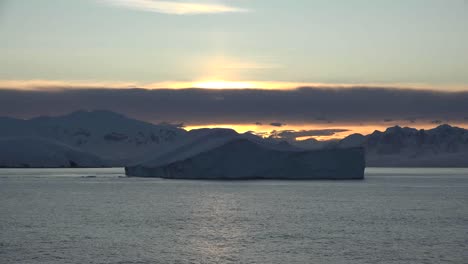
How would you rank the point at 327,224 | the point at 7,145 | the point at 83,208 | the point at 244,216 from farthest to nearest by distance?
the point at 7,145, the point at 83,208, the point at 244,216, the point at 327,224

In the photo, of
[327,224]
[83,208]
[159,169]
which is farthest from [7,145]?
[327,224]

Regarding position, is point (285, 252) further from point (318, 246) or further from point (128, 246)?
point (128, 246)

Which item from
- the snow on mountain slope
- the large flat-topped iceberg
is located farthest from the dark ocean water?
the snow on mountain slope

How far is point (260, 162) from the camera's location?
77750 millimetres

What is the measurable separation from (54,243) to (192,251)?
22.1 ft

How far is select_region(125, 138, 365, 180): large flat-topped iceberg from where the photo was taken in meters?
76.6

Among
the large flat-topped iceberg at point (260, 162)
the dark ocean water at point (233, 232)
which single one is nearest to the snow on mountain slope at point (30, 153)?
the large flat-topped iceberg at point (260, 162)

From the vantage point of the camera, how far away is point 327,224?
1671 inches

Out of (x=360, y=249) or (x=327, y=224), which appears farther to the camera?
(x=327, y=224)

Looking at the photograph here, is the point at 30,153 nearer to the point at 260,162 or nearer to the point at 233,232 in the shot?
the point at 260,162

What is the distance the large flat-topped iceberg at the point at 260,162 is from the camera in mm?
76625

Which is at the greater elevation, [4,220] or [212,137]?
[212,137]

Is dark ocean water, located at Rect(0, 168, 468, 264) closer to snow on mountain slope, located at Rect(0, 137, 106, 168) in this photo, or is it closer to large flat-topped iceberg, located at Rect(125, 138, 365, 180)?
large flat-topped iceberg, located at Rect(125, 138, 365, 180)

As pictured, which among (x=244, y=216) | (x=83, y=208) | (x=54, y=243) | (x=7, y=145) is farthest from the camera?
(x=7, y=145)
